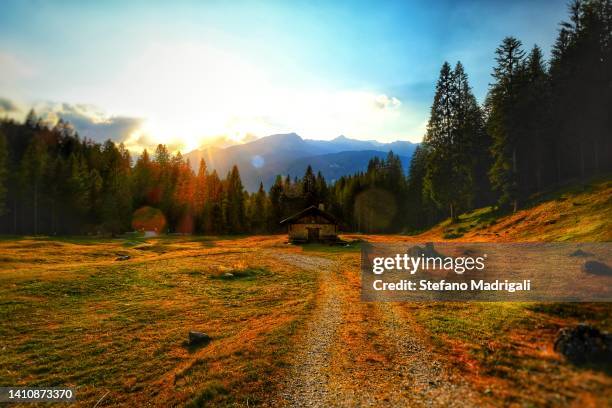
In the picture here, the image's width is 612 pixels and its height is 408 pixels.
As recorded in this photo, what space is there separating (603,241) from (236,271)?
2724cm

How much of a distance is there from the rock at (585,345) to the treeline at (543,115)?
41324 millimetres

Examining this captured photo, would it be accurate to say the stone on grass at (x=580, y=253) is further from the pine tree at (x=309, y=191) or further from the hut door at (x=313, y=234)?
the pine tree at (x=309, y=191)

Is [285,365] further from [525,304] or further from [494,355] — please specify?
[525,304]

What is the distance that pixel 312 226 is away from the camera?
5266 centimetres

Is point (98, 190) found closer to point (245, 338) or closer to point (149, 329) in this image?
point (149, 329)

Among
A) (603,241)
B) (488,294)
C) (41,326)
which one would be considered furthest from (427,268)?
(41,326)

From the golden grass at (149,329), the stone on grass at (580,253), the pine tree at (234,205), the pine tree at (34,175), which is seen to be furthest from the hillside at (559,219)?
the pine tree at (34,175)

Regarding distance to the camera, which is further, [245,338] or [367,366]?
[245,338]

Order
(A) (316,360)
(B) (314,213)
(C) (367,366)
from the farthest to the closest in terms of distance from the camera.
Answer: (B) (314,213), (A) (316,360), (C) (367,366)

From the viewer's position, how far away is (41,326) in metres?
15.0

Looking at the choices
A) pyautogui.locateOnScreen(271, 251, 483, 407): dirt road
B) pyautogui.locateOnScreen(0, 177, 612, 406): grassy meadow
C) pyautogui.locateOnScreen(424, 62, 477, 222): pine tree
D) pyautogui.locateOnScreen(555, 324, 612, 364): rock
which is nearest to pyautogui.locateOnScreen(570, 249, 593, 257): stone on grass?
pyautogui.locateOnScreen(0, 177, 612, 406): grassy meadow

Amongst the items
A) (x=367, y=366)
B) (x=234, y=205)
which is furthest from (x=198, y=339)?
(x=234, y=205)

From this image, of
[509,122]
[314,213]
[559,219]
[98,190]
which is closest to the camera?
[559,219]

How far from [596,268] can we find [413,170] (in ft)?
245
